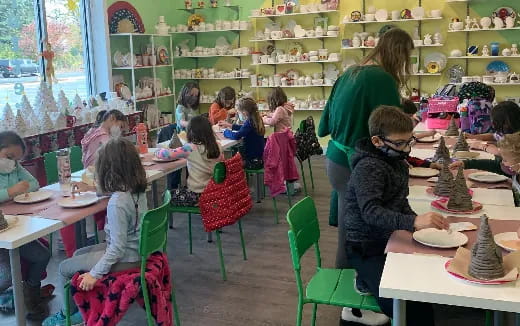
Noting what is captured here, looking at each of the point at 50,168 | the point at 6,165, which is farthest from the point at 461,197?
the point at 50,168

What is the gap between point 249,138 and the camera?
17.2 feet

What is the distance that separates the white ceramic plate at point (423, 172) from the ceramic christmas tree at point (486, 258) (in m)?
1.43

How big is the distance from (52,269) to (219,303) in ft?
4.62

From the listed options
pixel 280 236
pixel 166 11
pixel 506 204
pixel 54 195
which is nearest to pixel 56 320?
pixel 54 195

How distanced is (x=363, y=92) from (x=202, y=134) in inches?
60.9

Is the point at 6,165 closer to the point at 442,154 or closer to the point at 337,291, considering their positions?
the point at 337,291

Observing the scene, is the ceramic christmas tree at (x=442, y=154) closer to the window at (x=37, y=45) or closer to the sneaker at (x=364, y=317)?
the sneaker at (x=364, y=317)

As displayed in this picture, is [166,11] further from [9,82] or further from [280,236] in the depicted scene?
[280,236]

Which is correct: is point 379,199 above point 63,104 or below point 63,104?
below

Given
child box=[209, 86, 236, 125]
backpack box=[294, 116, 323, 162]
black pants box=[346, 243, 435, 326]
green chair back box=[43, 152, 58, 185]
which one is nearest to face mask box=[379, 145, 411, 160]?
black pants box=[346, 243, 435, 326]

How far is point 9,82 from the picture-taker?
18.4 ft

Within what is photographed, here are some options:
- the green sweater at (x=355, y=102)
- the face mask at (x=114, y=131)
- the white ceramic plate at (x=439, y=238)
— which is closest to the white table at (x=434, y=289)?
the white ceramic plate at (x=439, y=238)

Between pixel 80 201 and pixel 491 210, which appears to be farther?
pixel 80 201

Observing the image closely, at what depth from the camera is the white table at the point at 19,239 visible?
248 centimetres
